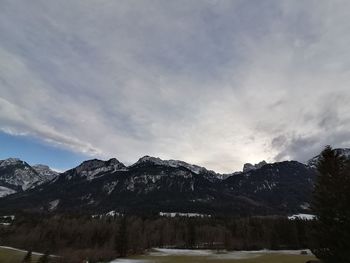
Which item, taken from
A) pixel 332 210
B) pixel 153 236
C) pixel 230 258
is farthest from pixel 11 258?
pixel 332 210

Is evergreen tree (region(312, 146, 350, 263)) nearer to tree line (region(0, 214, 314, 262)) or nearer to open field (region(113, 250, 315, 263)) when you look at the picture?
open field (region(113, 250, 315, 263))

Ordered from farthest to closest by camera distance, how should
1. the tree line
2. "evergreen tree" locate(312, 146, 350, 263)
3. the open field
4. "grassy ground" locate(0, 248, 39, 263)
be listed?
1. the tree line
2. "grassy ground" locate(0, 248, 39, 263)
3. the open field
4. "evergreen tree" locate(312, 146, 350, 263)

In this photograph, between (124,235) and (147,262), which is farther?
(124,235)

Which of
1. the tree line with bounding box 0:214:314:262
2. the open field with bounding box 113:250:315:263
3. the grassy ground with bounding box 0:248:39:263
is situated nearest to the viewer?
the open field with bounding box 113:250:315:263

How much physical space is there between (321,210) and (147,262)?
59665 millimetres

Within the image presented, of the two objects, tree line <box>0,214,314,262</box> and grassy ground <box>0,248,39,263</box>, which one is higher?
tree line <box>0,214,314,262</box>

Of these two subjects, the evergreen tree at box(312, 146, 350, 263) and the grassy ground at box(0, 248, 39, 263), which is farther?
the grassy ground at box(0, 248, 39, 263)

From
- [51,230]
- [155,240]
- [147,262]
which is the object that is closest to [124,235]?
[147,262]

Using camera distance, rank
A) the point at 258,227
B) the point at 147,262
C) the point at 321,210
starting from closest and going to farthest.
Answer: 1. the point at 321,210
2. the point at 147,262
3. the point at 258,227

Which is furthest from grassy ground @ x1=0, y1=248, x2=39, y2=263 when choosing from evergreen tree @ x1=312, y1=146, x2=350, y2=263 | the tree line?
evergreen tree @ x1=312, y1=146, x2=350, y2=263

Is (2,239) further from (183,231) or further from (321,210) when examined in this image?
(321,210)

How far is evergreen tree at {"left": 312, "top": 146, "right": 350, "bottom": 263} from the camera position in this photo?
28.2 m

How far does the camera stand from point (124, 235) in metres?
116

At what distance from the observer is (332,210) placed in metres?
29.2
